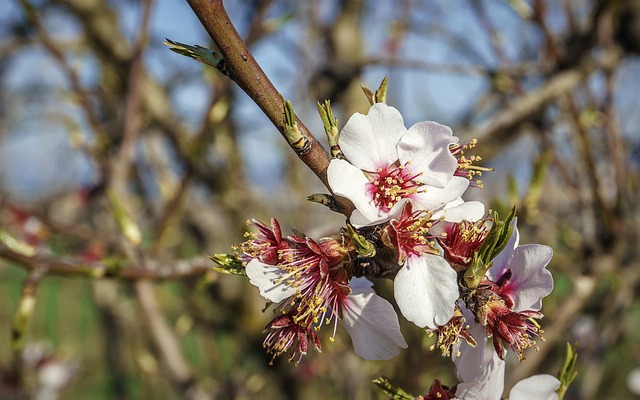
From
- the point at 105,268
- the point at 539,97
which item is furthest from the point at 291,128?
the point at 539,97

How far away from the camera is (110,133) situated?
2852 millimetres

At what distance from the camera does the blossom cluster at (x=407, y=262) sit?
2.36 ft

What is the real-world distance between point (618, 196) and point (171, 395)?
4.10m

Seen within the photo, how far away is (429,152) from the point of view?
770mm

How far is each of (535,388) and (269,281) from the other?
37cm

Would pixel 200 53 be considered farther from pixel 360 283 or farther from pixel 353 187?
pixel 360 283

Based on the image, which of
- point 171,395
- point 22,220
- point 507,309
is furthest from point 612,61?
point 171,395

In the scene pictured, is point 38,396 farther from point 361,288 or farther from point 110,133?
point 361,288

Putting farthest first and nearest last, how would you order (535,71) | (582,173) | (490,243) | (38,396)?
1. (38,396)
2. (582,173)
3. (535,71)
4. (490,243)

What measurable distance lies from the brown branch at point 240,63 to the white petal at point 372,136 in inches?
2.4

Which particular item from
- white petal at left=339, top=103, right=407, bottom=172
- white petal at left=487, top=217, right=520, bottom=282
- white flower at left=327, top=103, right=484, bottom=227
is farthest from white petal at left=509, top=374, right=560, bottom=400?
white petal at left=339, top=103, right=407, bottom=172

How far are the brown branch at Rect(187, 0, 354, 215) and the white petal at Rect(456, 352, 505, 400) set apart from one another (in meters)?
0.36

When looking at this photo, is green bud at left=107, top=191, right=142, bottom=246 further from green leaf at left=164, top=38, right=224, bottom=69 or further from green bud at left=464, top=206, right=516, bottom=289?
green bud at left=464, top=206, right=516, bottom=289

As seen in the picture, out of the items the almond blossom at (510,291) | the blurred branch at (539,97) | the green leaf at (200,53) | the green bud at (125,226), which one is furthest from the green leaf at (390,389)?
the blurred branch at (539,97)
